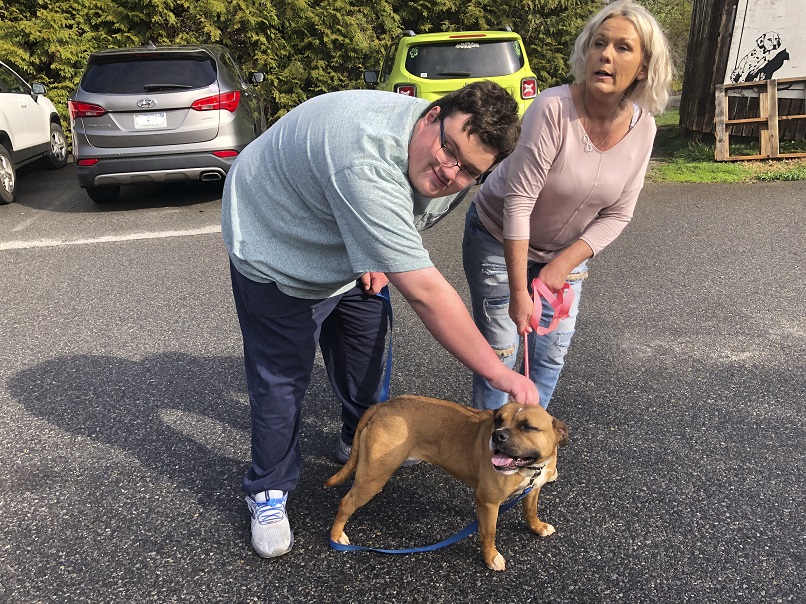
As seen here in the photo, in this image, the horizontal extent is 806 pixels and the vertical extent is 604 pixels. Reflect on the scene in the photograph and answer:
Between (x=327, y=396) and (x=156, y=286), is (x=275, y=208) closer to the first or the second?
(x=327, y=396)

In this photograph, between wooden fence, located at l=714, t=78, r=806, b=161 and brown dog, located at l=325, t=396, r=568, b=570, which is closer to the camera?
brown dog, located at l=325, t=396, r=568, b=570

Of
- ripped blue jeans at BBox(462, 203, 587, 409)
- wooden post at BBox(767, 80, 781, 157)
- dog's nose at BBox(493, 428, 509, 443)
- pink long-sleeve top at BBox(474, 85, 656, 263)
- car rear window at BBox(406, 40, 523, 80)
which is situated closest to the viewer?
dog's nose at BBox(493, 428, 509, 443)

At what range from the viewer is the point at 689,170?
29.2 ft

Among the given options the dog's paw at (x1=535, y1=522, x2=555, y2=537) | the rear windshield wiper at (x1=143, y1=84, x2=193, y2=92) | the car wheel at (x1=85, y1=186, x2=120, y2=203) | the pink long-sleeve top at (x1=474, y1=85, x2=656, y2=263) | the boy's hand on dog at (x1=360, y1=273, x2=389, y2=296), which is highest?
the rear windshield wiper at (x1=143, y1=84, x2=193, y2=92)

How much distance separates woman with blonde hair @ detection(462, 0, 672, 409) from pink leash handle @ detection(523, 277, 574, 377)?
37 millimetres

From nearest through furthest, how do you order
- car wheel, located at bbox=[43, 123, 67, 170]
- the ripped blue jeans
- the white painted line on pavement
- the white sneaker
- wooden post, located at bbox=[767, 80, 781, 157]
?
the white sneaker → the ripped blue jeans → the white painted line on pavement → wooden post, located at bbox=[767, 80, 781, 157] → car wheel, located at bbox=[43, 123, 67, 170]

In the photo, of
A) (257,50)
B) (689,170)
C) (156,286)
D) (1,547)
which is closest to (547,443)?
(1,547)

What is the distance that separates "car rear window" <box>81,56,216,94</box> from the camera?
7293 mm

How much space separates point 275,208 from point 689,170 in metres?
8.33

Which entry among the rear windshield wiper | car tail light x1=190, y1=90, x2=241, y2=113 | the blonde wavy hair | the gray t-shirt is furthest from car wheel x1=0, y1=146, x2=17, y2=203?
the blonde wavy hair

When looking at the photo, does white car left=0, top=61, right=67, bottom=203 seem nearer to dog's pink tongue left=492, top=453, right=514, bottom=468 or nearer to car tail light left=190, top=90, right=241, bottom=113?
car tail light left=190, top=90, right=241, bottom=113

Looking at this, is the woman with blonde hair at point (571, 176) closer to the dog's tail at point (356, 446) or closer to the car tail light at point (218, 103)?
the dog's tail at point (356, 446)

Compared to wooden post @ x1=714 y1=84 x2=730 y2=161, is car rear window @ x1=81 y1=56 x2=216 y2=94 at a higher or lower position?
higher

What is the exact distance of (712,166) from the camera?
8906mm
